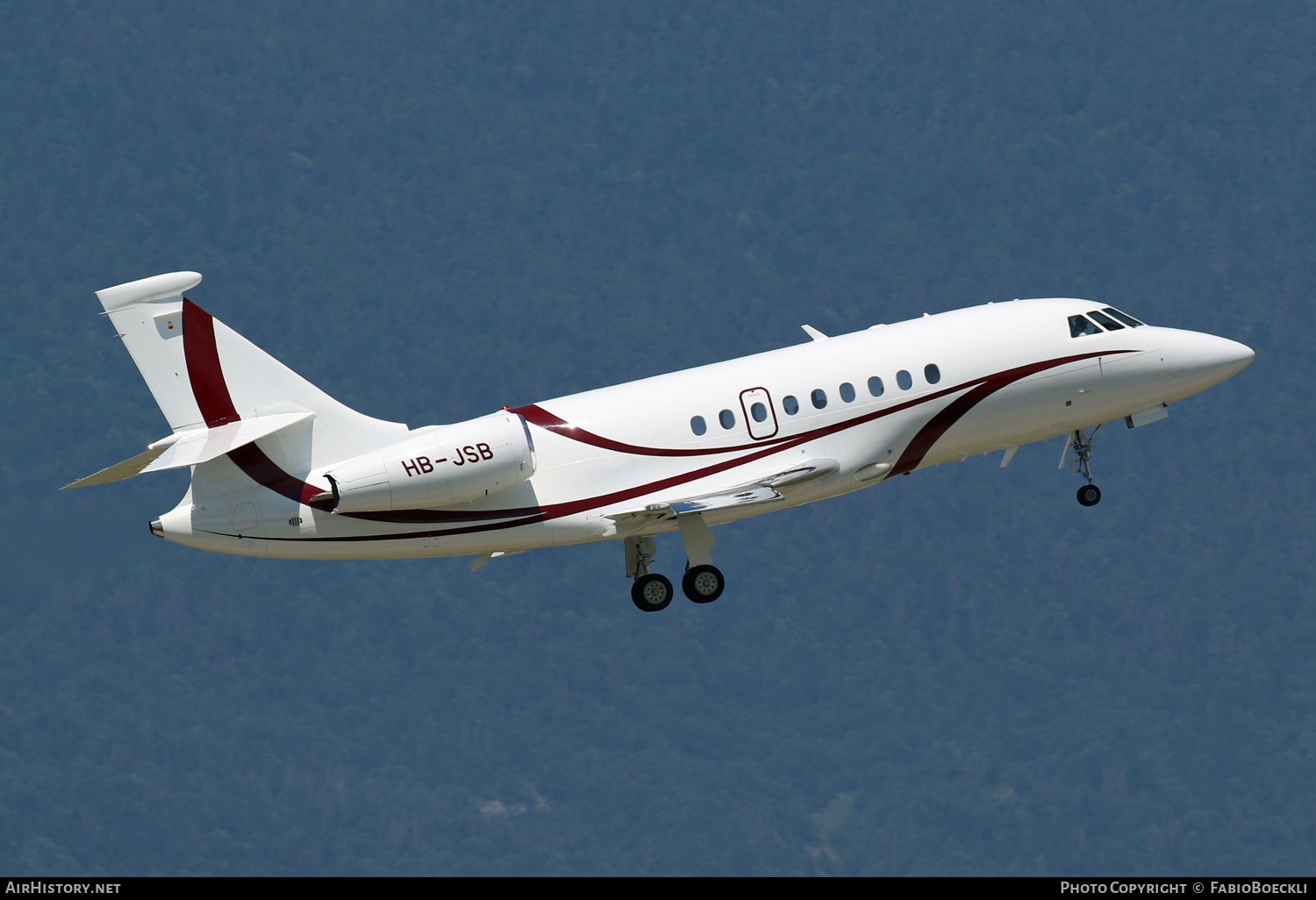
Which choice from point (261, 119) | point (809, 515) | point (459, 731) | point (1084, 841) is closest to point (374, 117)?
point (261, 119)

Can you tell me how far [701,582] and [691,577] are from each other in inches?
8.2

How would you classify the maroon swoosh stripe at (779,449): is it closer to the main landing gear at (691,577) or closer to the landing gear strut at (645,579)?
the main landing gear at (691,577)

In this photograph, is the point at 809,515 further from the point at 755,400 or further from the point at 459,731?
the point at 755,400

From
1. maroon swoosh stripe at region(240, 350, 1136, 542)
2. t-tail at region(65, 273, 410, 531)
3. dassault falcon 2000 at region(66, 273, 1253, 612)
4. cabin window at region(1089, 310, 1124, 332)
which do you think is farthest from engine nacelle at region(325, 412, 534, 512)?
cabin window at region(1089, 310, 1124, 332)

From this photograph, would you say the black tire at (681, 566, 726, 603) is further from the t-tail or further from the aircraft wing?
the t-tail

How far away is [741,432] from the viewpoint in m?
36.4

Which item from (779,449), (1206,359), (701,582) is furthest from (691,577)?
(1206,359)

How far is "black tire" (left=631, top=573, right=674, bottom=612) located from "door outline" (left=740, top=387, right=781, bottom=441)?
3.49 meters

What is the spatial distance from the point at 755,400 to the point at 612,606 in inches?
4135

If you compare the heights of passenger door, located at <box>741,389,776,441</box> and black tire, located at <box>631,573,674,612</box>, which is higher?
passenger door, located at <box>741,389,776,441</box>

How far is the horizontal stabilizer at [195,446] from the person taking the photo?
108 ft

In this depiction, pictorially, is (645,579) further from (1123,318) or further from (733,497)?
(1123,318)

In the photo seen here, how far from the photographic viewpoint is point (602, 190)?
630 ft

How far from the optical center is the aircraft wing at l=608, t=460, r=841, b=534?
3594 centimetres
